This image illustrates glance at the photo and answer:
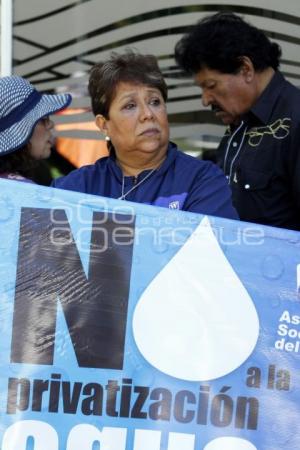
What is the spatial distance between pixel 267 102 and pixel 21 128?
0.99m

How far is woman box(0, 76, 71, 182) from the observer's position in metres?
2.50

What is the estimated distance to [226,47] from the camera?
3125mm

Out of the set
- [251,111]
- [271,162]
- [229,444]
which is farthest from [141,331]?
[251,111]

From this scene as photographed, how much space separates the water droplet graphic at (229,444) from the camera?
83.8 inches

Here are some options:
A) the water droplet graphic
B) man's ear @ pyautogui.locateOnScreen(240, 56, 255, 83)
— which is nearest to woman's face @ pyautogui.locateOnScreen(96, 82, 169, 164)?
man's ear @ pyautogui.locateOnScreen(240, 56, 255, 83)

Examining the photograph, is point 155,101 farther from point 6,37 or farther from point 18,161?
point 6,37

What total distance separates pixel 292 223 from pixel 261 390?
0.97 metres

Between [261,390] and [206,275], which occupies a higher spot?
[206,275]

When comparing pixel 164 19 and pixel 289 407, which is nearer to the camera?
pixel 289 407

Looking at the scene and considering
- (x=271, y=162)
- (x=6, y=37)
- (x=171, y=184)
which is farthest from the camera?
(x=6, y=37)

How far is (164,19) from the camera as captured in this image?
473cm

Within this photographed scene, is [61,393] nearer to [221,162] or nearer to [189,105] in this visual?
[221,162]

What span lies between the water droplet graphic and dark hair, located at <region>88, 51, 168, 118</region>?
3.47ft

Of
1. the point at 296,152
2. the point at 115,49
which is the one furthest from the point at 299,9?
the point at 296,152
